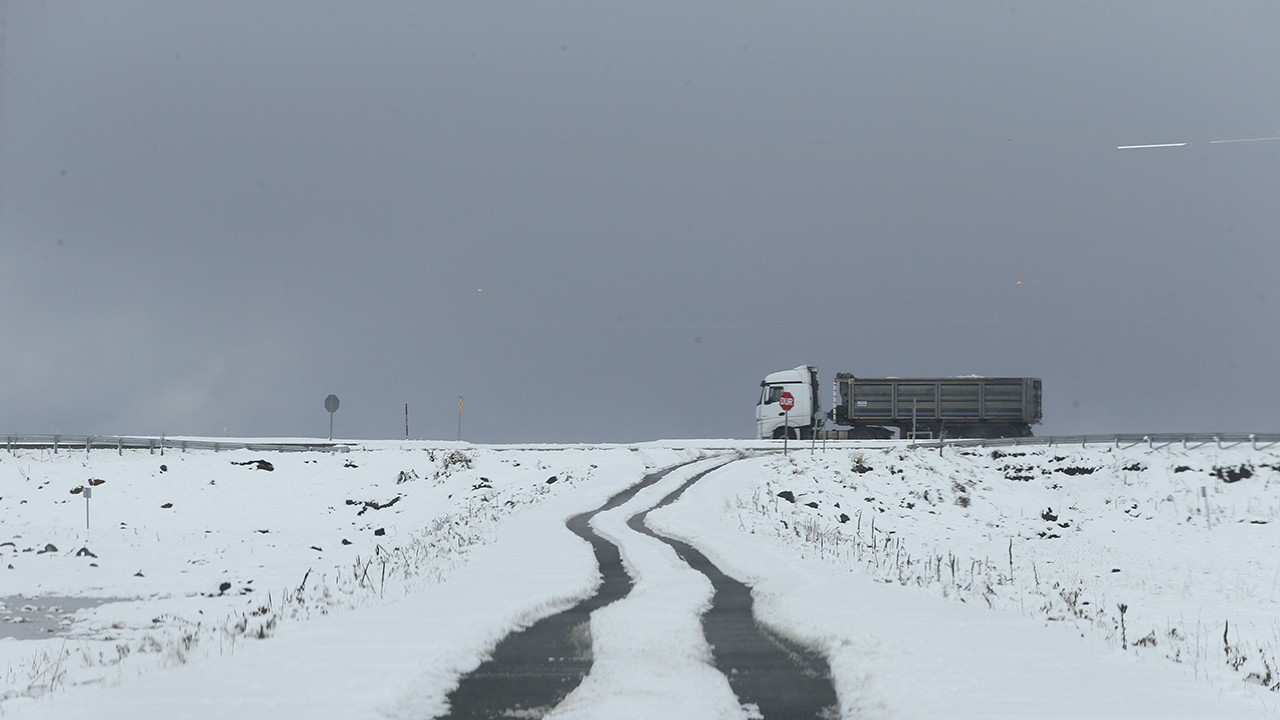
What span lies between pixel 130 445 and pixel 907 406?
32.8 meters

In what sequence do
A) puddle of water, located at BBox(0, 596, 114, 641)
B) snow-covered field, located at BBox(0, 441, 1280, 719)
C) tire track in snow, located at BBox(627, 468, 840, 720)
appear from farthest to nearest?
puddle of water, located at BBox(0, 596, 114, 641), snow-covered field, located at BBox(0, 441, 1280, 719), tire track in snow, located at BBox(627, 468, 840, 720)

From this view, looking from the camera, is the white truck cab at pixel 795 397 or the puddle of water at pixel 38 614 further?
the white truck cab at pixel 795 397

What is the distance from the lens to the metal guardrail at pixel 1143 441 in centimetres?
3359

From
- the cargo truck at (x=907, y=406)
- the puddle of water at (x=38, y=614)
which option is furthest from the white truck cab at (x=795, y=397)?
the puddle of water at (x=38, y=614)

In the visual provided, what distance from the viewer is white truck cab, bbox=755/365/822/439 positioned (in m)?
47.3

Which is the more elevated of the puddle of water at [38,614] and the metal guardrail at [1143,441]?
the metal guardrail at [1143,441]

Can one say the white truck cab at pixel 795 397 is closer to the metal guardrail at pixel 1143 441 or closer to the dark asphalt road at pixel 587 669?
the metal guardrail at pixel 1143 441

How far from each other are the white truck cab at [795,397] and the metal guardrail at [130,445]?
1878 cm

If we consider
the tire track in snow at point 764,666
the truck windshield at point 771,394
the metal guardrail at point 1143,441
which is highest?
the truck windshield at point 771,394

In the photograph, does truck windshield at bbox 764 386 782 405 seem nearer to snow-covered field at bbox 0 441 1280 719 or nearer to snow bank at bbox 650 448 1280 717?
snow-covered field at bbox 0 441 1280 719

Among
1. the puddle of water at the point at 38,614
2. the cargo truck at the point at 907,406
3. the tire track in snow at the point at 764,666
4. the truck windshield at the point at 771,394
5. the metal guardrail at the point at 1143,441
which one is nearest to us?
the tire track in snow at the point at 764,666

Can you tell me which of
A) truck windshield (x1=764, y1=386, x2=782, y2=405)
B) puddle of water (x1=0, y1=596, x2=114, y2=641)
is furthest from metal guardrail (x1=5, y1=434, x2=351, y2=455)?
puddle of water (x1=0, y1=596, x2=114, y2=641)

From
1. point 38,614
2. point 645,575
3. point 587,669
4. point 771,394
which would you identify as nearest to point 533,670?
point 587,669

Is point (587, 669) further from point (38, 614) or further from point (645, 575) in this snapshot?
point (38, 614)
